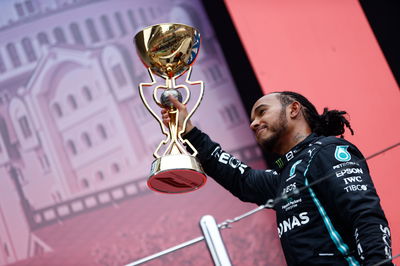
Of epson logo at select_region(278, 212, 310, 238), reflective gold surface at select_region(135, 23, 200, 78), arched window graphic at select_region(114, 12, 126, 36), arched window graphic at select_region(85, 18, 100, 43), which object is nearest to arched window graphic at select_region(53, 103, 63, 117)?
arched window graphic at select_region(85, 18, 100, 43)

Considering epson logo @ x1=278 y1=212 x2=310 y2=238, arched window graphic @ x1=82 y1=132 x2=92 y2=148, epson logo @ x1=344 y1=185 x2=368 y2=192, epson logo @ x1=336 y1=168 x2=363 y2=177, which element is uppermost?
arched window graphic @ x1=82 y1=132 x2=92 y2=148

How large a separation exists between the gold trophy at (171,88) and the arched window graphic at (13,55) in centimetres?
119

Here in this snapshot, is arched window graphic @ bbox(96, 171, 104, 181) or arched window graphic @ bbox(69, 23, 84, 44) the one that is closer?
arched window graphic @ bbox(96, 171, 104, 181)

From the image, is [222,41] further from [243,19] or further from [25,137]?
[25,137]

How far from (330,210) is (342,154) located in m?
0.14

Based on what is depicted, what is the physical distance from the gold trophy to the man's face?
185 mm

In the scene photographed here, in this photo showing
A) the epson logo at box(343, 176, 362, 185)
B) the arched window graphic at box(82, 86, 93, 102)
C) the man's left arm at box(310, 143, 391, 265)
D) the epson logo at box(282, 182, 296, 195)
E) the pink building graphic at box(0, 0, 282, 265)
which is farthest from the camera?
the arched window graphic at box(82, 86, 93, 102)

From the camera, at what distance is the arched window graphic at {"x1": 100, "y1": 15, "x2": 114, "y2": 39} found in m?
2.58

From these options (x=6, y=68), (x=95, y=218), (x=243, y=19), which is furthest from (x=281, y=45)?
(x=6, y=68)

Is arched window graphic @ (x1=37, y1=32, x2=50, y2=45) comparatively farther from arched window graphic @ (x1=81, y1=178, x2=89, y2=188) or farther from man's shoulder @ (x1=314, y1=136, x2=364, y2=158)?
man's shoulder @ (x1=314, y1=136, x2=364, y2=158)

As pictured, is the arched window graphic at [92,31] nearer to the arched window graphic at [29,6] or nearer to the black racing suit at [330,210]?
the arched window graphic at [29,6]

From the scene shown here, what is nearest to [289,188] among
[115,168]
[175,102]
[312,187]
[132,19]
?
[312,187]

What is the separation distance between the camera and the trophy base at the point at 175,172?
126cm

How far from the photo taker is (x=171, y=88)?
1.43 metres
